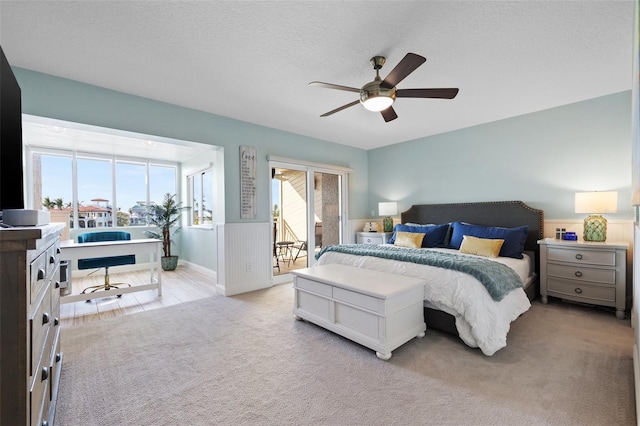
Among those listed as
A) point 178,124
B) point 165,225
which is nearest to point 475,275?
point 178,124

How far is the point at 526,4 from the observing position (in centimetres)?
186

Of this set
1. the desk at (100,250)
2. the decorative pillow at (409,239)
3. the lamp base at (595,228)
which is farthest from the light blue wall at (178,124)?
the lamp base at (595,228)

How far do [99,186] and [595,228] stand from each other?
7974 millimetres

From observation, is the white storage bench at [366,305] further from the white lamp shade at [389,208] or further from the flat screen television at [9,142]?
the white lamp shade at [389,208]

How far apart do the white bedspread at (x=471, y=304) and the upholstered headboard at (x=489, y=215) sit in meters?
1.59

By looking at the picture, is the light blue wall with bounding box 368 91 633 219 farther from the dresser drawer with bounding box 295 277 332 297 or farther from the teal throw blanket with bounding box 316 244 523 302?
the dresser drawer with bounding box 295 277 332 297

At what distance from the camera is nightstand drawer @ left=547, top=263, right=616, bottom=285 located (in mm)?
2979

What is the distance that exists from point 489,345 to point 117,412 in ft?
8.50

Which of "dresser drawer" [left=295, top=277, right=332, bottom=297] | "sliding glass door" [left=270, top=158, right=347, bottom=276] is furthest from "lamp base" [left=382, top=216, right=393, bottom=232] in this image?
"dresser drawer" [left=295, top=277, right=332, bottom=297]

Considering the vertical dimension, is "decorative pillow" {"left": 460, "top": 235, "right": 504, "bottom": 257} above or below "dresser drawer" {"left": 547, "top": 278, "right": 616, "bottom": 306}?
above

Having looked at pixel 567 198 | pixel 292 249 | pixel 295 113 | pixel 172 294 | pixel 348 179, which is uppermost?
pixel 295 113

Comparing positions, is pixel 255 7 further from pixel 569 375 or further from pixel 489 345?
pixel 569 375

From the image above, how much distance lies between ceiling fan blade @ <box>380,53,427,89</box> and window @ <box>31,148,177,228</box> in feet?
18.7

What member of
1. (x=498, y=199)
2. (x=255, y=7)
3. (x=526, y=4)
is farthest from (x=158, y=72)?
(x=498, y=199)
